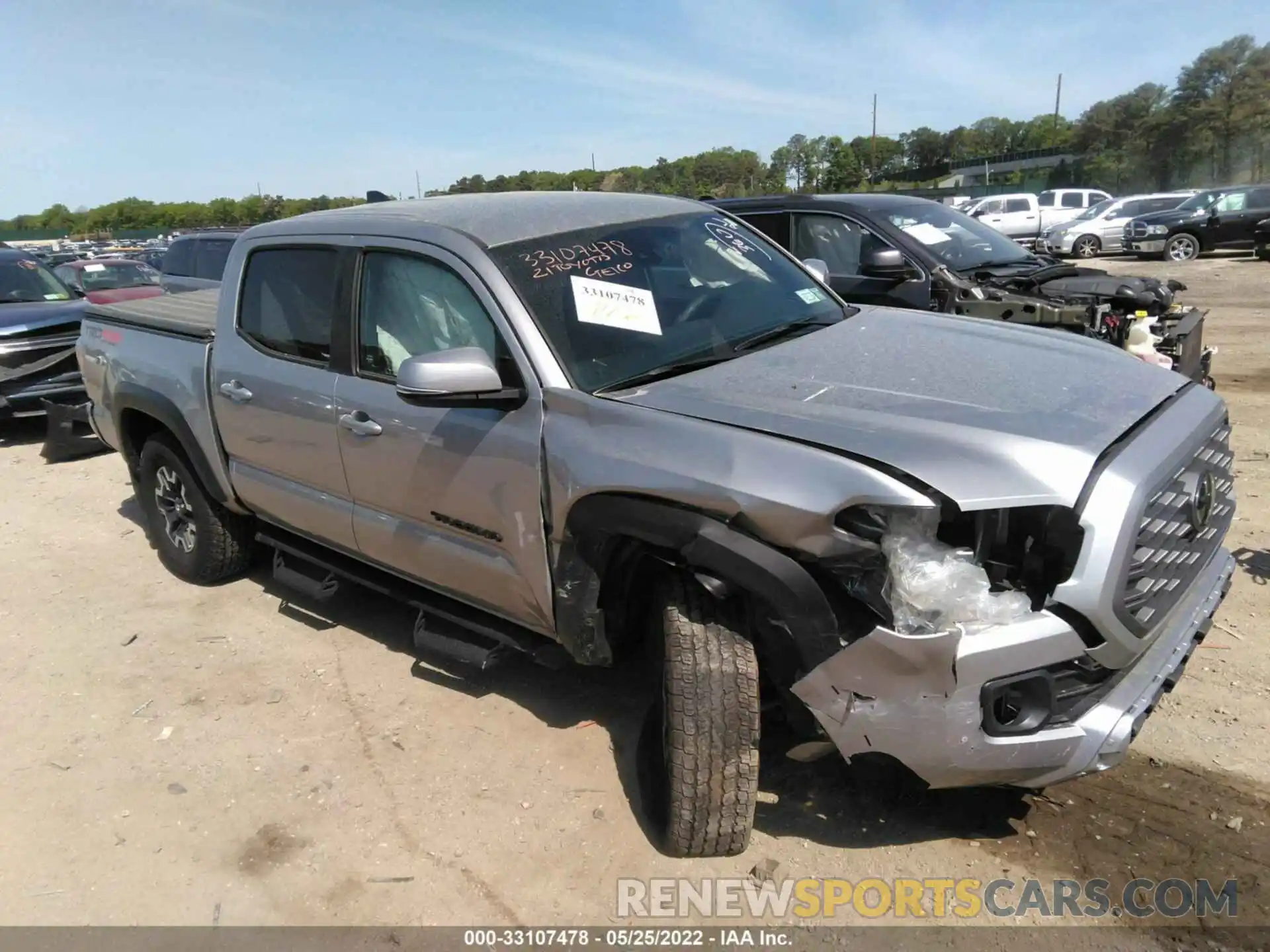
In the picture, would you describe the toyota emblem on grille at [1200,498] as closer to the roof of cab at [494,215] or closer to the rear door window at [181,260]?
the roof of cab at [494,215]

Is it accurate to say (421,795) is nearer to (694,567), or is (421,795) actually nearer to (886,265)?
(694,567)

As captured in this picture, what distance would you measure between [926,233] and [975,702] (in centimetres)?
519

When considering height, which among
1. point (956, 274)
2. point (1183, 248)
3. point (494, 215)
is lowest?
point (1183, 248)

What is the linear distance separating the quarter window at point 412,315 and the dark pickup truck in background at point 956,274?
309cm

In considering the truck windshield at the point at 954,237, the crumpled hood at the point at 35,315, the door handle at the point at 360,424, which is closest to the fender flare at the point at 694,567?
the door handle at the point at 360,424

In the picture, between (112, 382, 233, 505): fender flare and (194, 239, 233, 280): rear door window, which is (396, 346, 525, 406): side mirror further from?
(194, 239, 233, 280): rear door window

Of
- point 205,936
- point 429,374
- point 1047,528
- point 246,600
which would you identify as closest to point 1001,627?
point 1047,528

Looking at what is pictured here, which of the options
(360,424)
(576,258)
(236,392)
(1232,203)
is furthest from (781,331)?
(1232,203)

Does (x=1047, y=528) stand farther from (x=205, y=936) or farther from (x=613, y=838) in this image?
(x=205, y=936)

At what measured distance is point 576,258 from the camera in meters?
3.34

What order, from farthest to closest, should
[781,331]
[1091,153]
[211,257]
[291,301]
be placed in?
1. [1091,153]
2. [211,257]
3. [291,301]
4. [781,331]

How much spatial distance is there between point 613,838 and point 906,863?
0.91m

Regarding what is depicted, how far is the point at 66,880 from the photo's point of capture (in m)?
2.98

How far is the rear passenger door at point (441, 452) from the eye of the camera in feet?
10.0
